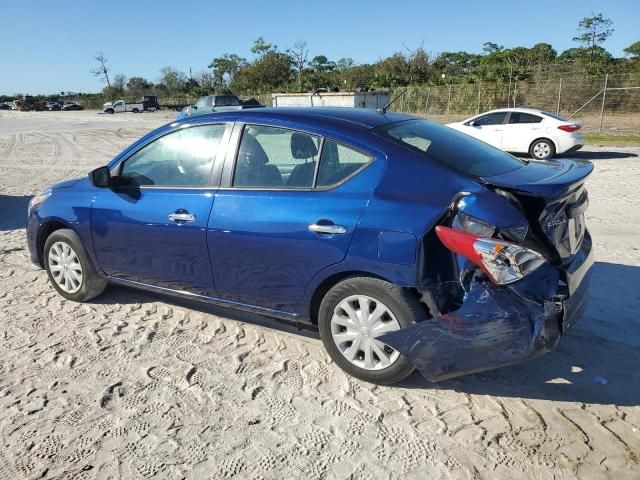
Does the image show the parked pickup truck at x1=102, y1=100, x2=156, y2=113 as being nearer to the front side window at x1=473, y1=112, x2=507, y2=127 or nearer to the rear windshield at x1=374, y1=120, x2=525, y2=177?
the front side window at x1=473, y1=112, x2=507, y2=127

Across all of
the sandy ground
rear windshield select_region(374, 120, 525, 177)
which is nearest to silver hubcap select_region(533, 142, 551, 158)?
the sandy ground

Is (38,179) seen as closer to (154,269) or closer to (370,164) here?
(154,269)

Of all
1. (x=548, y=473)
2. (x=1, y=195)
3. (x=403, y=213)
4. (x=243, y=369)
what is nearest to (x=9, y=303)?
(x=243, y=369)

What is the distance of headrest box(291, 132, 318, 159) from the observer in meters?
3.77

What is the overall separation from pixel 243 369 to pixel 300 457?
1.04 metres

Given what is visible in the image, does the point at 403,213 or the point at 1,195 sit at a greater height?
the point at 403,213

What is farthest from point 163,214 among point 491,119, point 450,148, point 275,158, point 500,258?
point 491,119

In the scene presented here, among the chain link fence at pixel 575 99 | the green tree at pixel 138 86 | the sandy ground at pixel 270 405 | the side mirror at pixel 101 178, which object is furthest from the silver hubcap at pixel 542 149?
the green tree at pixel 138 86

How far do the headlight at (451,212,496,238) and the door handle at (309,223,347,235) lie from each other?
0.67 m

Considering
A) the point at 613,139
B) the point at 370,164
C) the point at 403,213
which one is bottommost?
the point at 613,139

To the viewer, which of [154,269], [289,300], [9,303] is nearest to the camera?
[289,300]

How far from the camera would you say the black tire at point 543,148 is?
48.9 feet

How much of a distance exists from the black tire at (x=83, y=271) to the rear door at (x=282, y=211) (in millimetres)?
1523

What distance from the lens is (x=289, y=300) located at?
3.81m
